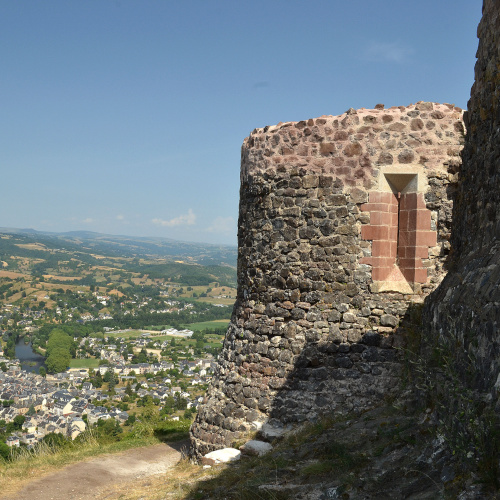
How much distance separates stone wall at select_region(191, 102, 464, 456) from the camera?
7.25 metres

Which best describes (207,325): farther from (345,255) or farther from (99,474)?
(345,255)

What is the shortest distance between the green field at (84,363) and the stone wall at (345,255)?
65.8 metres

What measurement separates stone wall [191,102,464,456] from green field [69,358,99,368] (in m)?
65.8

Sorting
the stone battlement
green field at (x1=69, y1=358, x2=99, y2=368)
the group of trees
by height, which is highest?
the stone battlement

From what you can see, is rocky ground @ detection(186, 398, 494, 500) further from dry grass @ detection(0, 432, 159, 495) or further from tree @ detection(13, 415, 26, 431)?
tree @ detection(13, 415, 26, 431)

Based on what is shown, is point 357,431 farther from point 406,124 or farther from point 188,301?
point 188,301

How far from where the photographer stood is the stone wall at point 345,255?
7.25 metres

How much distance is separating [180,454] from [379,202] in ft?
17.1

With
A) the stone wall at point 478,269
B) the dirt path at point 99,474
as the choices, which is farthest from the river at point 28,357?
the stone wall at point 478,269

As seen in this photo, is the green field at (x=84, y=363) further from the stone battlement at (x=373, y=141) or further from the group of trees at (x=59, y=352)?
the stone battlement at (x=373, y=141)

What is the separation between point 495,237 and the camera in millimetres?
4703

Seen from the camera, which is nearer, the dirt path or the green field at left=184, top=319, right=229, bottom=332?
the dirt path

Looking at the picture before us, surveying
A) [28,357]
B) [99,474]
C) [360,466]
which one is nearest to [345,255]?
[360,466]

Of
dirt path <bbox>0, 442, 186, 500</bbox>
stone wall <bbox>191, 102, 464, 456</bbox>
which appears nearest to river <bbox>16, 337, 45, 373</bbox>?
dirt path <bbox>0, 442, 186, 500</bbox>
